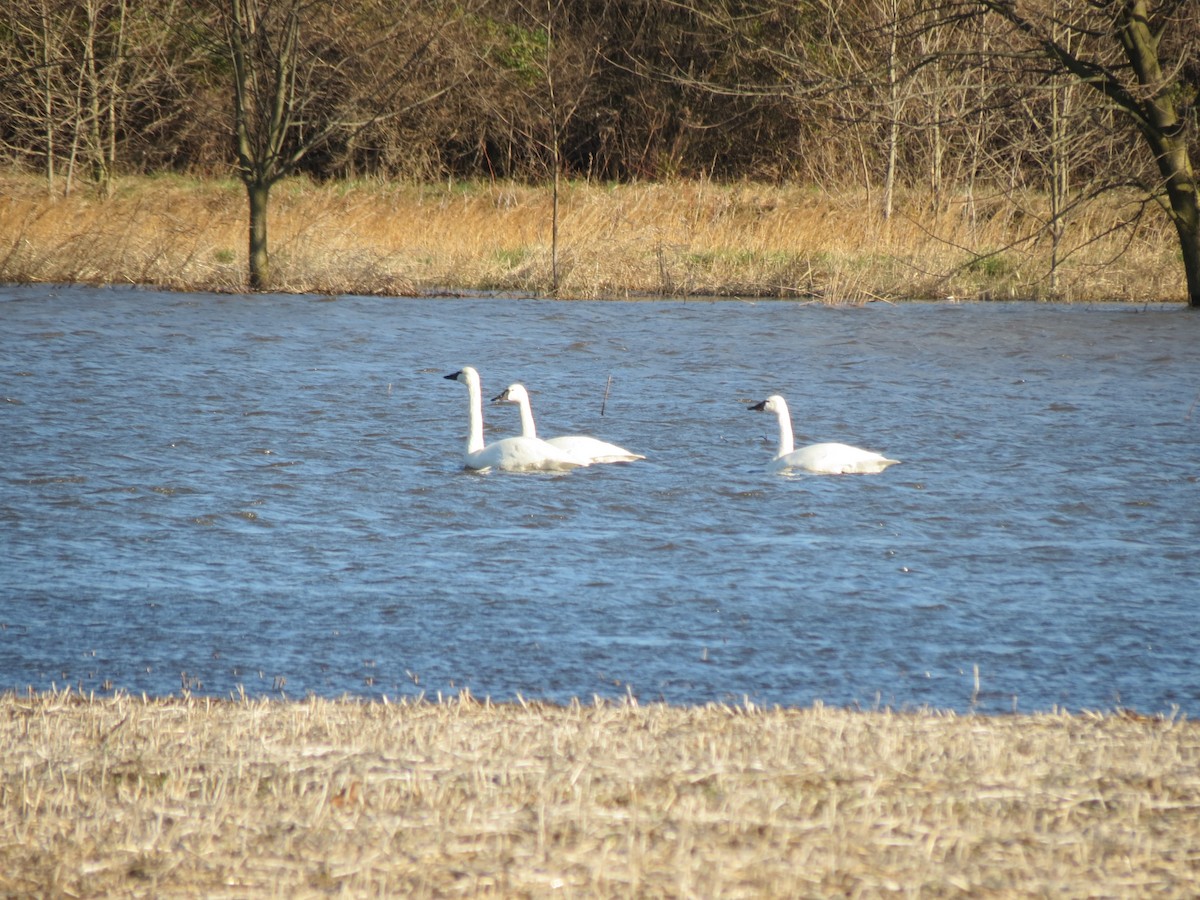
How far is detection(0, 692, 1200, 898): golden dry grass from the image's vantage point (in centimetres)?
338

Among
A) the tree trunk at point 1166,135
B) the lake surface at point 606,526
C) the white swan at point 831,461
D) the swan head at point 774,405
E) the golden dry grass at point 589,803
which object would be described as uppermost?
the tree trunk at point 1166,135

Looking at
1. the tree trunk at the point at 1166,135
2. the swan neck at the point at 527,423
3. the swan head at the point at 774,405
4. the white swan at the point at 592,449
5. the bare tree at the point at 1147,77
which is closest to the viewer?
the white swan at the point at 592,449

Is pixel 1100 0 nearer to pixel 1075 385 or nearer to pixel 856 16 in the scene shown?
pixel 1075 385

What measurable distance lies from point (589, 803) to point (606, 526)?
16.6 ft

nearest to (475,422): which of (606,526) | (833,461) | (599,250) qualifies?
(606,526)

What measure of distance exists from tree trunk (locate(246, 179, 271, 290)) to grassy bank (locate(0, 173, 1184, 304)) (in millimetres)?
290

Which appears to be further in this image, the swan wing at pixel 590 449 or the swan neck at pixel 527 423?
the swan neck at pixel 527 423

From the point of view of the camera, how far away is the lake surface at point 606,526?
20.0 feet

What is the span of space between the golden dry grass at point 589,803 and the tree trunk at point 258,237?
16.0m

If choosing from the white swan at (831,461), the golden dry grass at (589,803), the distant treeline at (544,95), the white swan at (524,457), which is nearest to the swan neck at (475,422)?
the white swan at (524,457)

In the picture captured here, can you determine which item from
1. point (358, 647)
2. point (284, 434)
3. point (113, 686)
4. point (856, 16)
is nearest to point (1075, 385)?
point (284, 434)

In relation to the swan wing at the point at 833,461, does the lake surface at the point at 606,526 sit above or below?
Result: below

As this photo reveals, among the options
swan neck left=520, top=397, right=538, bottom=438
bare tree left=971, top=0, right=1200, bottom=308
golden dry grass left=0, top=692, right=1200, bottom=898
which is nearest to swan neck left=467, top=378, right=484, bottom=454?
swan neck left=520, top=397, right=538, bottom=438

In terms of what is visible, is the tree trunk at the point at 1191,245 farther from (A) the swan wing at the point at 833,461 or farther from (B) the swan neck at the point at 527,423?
(B) the swan neck at the point at 527,423
